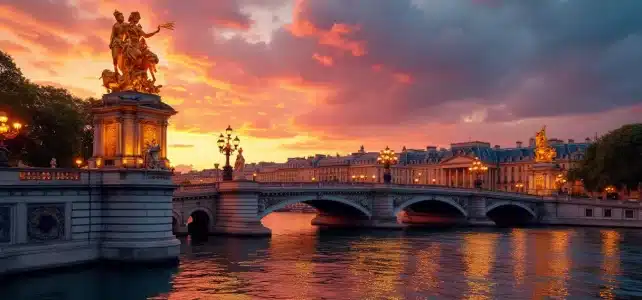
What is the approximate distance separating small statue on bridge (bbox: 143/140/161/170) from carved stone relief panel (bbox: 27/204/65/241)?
14.7 ft

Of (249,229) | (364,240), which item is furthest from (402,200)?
(249,229)

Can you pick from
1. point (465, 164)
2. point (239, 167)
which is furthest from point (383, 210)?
point (465, 164)

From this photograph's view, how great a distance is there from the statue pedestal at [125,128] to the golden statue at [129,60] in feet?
2.91

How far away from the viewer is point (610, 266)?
42.3 m

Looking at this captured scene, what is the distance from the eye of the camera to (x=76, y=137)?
64.5 meters

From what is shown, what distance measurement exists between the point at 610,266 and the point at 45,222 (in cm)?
3124

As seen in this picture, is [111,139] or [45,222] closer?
[45,222]

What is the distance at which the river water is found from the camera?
97.0 feet

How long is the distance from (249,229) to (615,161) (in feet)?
183

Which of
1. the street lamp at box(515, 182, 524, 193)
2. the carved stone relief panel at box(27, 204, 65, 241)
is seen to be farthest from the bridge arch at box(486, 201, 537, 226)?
the carved stone relief panel at box(27, 204, 65, 241)

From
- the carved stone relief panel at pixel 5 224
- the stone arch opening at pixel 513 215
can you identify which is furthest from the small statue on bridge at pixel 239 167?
the stone arch opening at pixel 513 215

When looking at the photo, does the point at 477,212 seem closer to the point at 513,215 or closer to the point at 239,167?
the point at 513,215

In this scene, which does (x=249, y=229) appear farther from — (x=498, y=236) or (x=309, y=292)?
(x=309, y=292)

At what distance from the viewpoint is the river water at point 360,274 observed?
29562 millimetres
